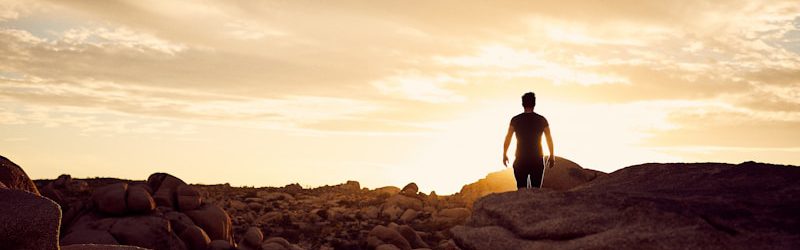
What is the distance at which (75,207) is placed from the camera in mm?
20844

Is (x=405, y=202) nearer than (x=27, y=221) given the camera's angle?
No

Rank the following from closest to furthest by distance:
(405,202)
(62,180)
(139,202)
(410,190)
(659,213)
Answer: (659,213), (139,202), (405,202), (410,190), (62,180)

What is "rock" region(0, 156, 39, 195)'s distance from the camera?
14.5 metres

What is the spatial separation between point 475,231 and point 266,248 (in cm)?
1063

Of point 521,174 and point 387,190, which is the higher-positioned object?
point 387,190

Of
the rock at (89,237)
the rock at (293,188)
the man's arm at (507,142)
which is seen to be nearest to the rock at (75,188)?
the rock at (293,188)

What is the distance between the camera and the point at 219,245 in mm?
20422

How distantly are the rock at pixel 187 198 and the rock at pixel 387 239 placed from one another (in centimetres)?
517

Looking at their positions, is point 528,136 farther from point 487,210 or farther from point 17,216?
point 17,216

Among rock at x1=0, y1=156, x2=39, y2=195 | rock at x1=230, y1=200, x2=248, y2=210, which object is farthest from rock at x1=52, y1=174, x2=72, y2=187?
rock at x1=0, y1=156, x2=39, y2=195

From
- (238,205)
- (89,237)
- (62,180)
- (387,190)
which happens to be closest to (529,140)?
(89,237)

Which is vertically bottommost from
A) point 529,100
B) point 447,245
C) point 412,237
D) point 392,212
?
point 447,245

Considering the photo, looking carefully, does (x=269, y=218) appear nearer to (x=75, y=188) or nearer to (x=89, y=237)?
(x=89, y=237)

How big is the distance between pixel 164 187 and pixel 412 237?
7534 mm
